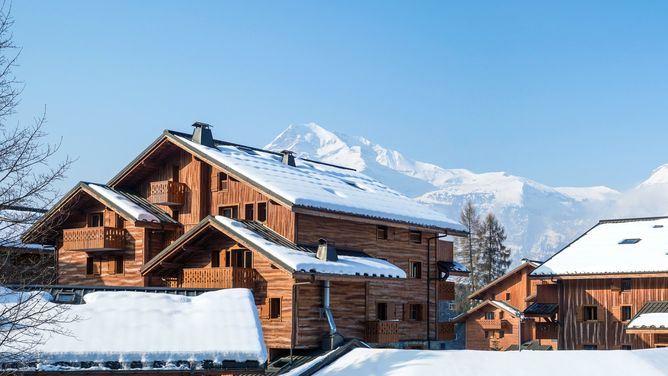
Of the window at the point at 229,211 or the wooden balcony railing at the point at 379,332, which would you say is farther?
the window at the point at 229,211

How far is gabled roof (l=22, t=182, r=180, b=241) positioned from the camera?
131 feet

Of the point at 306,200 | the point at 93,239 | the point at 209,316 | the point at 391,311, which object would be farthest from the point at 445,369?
the point at 93,239

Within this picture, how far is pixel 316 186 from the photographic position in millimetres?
39156

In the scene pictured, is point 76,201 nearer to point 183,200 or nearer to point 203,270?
point 183,200

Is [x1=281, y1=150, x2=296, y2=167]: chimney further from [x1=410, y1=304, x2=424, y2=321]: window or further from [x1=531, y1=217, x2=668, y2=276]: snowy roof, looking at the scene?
[x1=531, y1=217, x2=668, y2=276]: snowy roof

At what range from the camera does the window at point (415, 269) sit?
42.2m

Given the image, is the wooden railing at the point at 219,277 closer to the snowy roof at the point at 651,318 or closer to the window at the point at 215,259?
the window at the point at 215,259

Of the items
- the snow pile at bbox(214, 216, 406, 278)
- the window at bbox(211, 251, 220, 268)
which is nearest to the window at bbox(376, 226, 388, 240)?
the snow pile at bbox(214, 216, 406, 278)

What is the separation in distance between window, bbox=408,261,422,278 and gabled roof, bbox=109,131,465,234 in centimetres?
197

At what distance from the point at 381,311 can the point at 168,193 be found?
36.9ft

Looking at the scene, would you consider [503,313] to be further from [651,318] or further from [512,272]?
[651,318]

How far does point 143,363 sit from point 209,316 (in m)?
3.09

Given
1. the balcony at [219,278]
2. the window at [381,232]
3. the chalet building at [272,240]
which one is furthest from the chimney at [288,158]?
the balcony at [219,278]

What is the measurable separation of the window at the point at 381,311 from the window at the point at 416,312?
280cm
